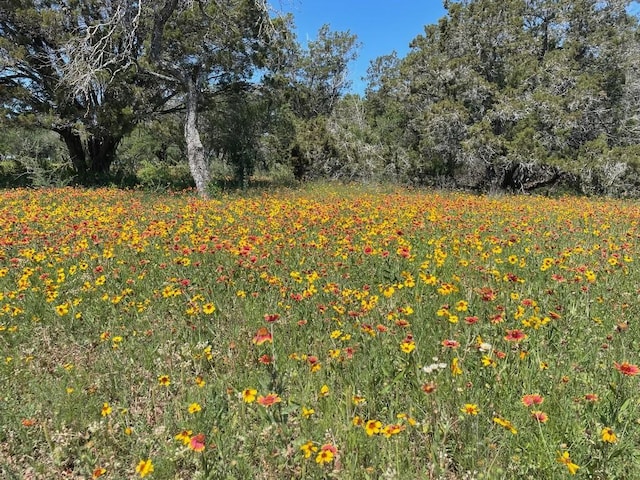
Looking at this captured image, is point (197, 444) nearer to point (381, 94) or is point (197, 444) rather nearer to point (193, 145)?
point (193, 145)

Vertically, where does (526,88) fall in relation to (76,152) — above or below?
above

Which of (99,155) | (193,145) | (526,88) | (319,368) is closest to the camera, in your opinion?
(319,368)

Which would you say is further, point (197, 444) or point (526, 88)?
point (526, 88)

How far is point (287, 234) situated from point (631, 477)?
459 centimetres

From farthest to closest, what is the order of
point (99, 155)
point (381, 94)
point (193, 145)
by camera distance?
1. point (381, 94)
2. point (99, 155)
3. point (193, 145)

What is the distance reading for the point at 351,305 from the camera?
140 inches

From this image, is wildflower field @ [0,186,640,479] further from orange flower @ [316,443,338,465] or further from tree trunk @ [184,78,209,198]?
tree trunk @ [184,78,209,198]

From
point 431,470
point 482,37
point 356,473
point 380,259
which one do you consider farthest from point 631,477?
point 482,37

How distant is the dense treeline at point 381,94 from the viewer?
13.4 m

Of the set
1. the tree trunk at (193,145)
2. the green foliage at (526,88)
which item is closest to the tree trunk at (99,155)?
the tree trunk at (193,145)

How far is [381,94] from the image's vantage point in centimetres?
2053

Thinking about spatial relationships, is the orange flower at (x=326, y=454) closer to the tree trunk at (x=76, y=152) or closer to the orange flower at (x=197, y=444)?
the orange flower at (x=197, y=444)

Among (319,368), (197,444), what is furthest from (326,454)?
(319,368)

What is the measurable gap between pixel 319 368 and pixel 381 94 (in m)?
19.9
